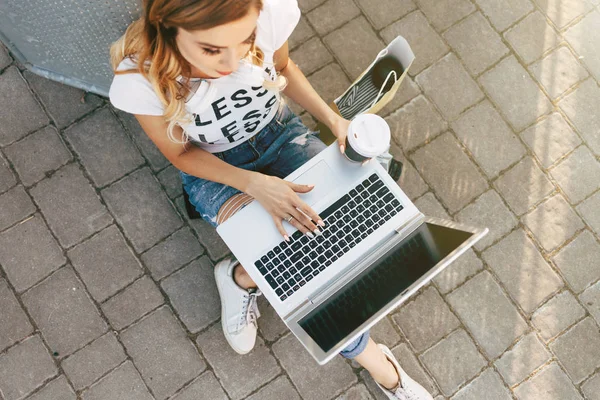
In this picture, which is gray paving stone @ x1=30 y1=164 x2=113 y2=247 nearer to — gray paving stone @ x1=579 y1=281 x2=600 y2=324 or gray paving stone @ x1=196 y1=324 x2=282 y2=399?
gray paving stone @ x1=196 y1=324 x2=282 y2=399

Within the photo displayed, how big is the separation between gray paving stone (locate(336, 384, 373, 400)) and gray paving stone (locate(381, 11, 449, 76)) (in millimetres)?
2119

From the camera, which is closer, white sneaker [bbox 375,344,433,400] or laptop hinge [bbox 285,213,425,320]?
laptop hinge [bbox 285,213,425,320]

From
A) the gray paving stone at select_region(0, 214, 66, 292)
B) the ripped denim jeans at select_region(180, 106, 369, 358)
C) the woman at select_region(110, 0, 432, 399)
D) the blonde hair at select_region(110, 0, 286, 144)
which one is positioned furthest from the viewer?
the gray paving stone at select_region(0, 214, 66, 292)

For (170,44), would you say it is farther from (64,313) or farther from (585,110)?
(585,110)

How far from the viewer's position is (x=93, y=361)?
124 inches

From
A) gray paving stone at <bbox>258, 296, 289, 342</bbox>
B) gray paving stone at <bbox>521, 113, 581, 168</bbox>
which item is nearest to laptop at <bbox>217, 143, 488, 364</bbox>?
gray paving stone at <bbox>258, 296, 289, 342</bbox>

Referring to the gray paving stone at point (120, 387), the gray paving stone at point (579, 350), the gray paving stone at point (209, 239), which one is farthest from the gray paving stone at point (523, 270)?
the gray paving stone at point (120, 387)

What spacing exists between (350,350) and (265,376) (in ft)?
2.43

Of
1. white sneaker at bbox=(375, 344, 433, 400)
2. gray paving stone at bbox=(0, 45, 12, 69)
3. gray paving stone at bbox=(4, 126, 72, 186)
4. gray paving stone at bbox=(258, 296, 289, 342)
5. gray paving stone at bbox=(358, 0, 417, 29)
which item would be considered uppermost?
gray paving stone at bbox=(0, 45, 12, 69)

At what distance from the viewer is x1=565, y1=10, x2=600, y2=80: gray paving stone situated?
11.8 feet

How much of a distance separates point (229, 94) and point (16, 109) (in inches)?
79.1

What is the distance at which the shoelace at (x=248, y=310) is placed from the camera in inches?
119

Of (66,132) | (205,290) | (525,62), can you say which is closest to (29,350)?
(205,290)

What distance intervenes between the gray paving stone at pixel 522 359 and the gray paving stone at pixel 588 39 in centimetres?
190
